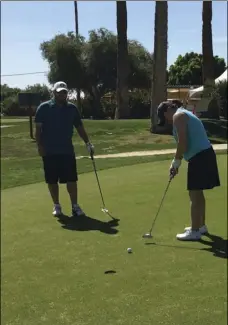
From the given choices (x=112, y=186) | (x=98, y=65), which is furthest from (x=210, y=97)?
(x=98, y=65)

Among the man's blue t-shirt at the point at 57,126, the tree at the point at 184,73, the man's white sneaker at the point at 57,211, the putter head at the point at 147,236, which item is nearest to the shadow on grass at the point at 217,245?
the putter head at the point at 147,236

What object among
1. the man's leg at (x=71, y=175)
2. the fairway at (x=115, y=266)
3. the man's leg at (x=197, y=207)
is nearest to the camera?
the fairway at (x=115, y=266)

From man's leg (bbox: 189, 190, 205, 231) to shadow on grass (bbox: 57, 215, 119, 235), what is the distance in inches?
33.9

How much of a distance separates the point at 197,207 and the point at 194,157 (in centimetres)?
125

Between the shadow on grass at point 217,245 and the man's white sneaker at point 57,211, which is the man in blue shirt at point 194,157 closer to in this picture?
the shadow on grass at point 217,245

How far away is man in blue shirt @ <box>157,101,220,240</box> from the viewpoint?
274 cm

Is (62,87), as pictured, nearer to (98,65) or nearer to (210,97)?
(210,97)

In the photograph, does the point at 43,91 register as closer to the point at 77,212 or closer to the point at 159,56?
the point at 77,212

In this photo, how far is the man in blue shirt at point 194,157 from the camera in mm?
2741

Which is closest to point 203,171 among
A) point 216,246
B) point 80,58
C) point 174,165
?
point 174,165

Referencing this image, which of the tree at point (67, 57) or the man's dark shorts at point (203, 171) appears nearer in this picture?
the man's dark shorts at point (203, 171)

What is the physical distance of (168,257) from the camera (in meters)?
4.68

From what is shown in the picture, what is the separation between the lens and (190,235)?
5379 mm

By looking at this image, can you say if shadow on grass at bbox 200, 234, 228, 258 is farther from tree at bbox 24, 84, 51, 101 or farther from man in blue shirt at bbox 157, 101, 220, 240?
tree at bbox 24, 84, 51, 101
